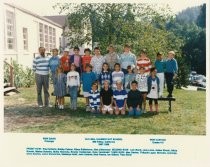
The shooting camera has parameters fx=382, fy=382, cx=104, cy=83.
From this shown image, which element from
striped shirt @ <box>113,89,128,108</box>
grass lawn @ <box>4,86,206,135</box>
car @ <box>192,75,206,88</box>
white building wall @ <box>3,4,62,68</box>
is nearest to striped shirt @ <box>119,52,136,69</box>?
striped shirt @ <box>113,89,128,108</box>

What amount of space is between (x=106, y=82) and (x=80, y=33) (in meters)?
1.99

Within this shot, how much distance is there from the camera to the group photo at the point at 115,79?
6297 millimetres

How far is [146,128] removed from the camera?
6.10 meters

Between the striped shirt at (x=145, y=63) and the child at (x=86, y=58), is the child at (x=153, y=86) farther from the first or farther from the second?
the child at (x=86, y=58)

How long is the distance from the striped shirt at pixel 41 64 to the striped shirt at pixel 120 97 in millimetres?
1419

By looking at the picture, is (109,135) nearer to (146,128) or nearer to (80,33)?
(146,128)

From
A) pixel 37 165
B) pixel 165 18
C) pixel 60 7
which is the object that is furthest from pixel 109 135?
pixel 165 18

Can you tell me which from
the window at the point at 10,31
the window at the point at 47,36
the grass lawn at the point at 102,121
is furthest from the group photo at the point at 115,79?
the window at the point at 47,36

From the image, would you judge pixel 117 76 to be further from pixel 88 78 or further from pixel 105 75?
pixel 88 78

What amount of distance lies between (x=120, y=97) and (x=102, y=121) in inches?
25.1

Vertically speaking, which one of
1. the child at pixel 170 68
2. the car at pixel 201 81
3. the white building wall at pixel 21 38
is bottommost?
the car at pixel 201 81

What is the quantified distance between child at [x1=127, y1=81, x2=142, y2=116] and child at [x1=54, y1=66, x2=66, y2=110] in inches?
51.0

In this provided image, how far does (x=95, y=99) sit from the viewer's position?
22.6 ft

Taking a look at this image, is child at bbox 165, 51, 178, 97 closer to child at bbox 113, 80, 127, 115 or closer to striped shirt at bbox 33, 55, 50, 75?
child at bbox 113, 80, 127, 115
